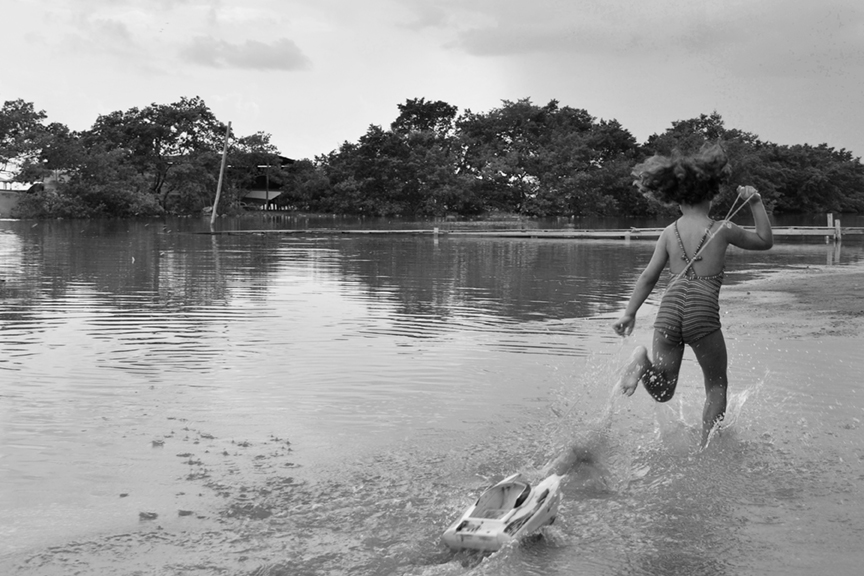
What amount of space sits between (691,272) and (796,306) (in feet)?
31.1

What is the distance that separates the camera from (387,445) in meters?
6.41

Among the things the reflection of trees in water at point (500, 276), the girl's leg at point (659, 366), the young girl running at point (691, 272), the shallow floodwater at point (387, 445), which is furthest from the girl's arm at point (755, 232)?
the reflection of trees in water at point (500, 276)

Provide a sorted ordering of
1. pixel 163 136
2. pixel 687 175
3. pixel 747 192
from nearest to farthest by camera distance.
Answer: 1. pixel 747 192
2. pixel 687 175
3. pixel 163 136

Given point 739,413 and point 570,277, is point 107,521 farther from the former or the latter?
point 570,277

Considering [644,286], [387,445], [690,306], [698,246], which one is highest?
[698,246]

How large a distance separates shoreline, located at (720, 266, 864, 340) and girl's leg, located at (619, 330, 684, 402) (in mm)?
5612

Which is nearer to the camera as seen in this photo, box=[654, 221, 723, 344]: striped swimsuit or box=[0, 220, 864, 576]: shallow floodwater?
box=[0, 220, 864, 576]: shallow floodwater

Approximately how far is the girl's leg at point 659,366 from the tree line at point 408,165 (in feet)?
179

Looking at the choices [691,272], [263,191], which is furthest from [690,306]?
[263,191]

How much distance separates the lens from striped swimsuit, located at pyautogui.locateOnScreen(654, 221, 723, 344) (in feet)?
19.4

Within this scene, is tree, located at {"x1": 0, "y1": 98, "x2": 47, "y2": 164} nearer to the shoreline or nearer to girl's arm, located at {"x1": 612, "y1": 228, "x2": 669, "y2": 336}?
the shoreline

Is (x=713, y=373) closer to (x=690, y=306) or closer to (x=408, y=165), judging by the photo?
(x=690, y=306)

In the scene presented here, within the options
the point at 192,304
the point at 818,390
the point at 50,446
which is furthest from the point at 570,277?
the point at 50,446

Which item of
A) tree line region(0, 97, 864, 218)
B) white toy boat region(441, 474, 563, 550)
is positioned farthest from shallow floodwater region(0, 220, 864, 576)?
tree line region(0, 97, 864, 218)
